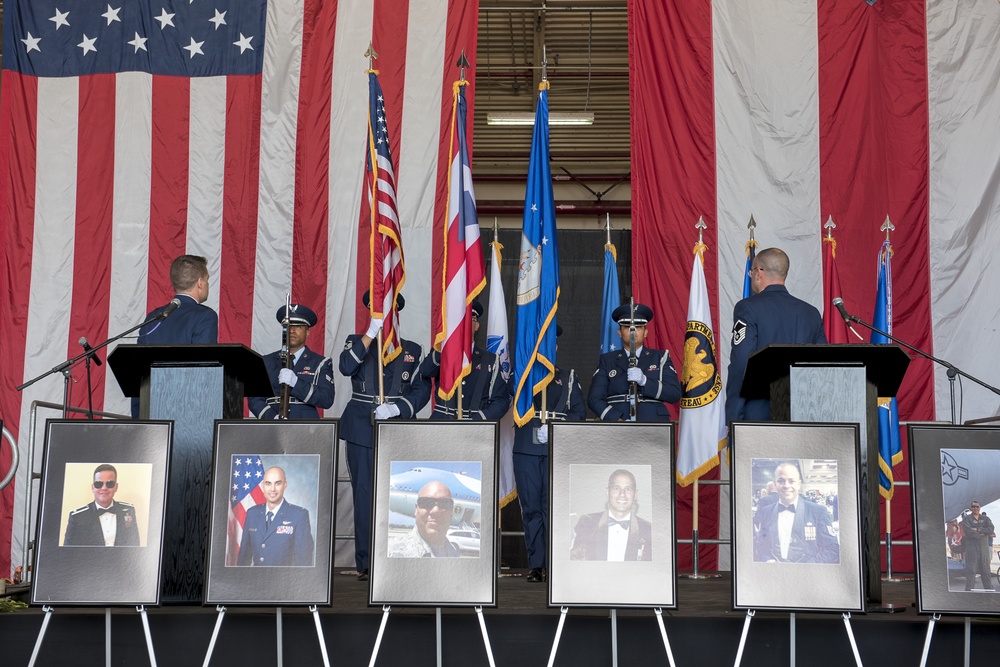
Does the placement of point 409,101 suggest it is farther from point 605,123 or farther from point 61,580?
point 605,123

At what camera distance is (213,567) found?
3.18 meters

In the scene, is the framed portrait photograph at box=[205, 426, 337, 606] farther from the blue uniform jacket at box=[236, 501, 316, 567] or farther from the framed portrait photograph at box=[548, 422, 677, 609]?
the framed portrait photograph at box=[548, 422, 677, 609]

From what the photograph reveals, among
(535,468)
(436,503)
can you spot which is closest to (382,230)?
(535,468)

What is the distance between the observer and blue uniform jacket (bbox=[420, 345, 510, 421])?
247 inches

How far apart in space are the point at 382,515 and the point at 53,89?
5247 millimetres

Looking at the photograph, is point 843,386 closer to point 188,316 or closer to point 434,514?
point 434,514

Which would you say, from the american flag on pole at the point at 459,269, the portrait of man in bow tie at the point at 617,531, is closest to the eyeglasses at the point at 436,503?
the portrait of man in bow tie at the point at 617,531

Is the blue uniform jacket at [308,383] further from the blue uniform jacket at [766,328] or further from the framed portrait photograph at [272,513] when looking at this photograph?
the framed portrait photograph at [272,513]

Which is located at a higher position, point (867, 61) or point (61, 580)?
point (867, 61)

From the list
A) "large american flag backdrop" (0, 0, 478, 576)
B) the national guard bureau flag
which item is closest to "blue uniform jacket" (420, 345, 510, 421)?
"large american flag backdrop" (0, 0, 478, 576)

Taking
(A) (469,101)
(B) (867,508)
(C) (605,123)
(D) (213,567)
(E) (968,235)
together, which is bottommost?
(D) (213,567)

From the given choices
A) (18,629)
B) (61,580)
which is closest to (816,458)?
(61,580)

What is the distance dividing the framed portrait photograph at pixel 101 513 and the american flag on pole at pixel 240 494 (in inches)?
8.9

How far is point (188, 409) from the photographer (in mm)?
Result: 4121
